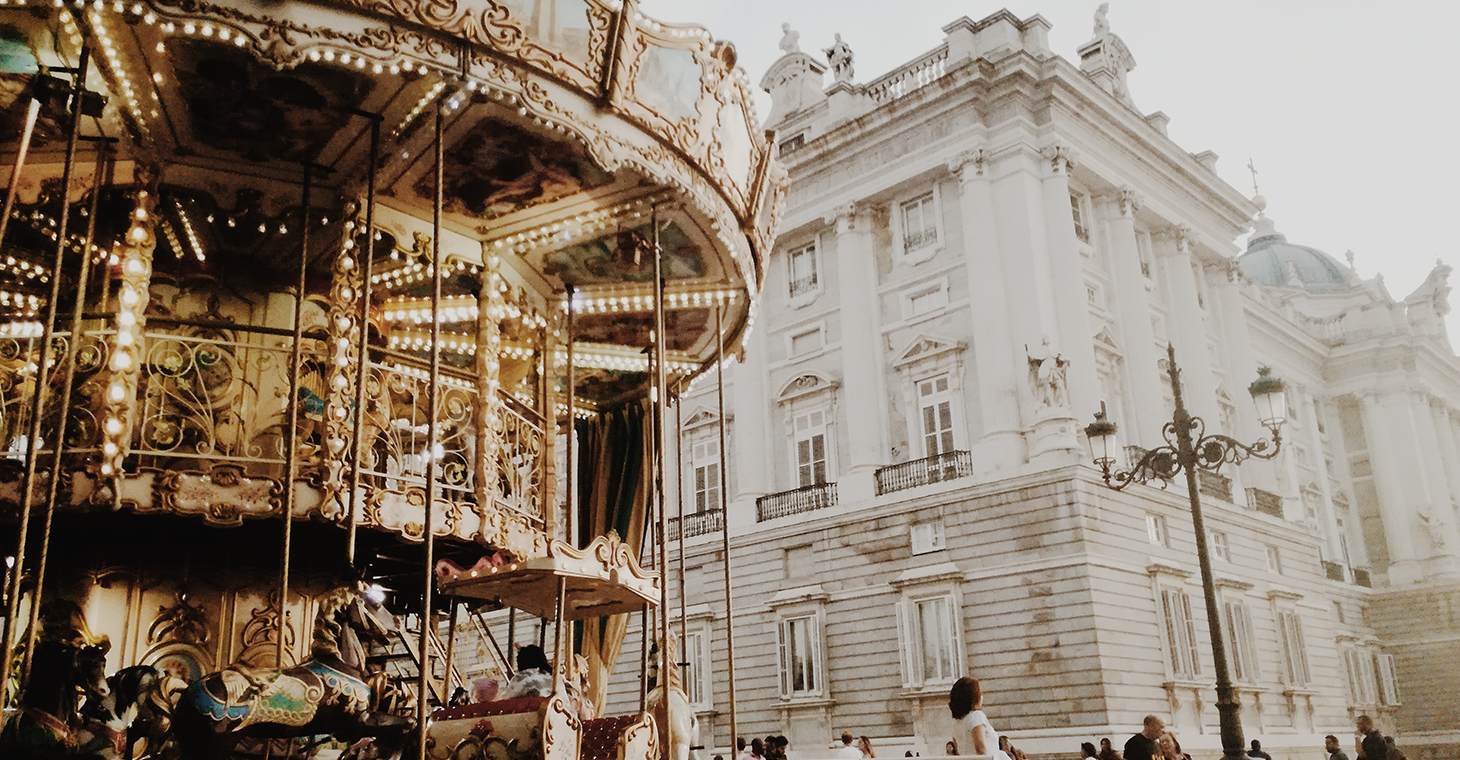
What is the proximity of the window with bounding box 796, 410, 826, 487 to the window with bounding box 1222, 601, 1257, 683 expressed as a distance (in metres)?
9.65

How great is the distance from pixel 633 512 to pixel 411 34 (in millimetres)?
6347

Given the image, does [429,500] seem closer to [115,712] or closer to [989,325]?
[115,712]

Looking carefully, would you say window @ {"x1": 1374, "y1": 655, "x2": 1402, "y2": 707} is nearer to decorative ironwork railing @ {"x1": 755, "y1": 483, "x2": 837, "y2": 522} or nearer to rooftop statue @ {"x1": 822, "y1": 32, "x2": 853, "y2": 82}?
decorative ironwork railing @ {"x1": 755, "y1": 483, "x2": 837, "y2": 522}

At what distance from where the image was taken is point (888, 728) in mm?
21969

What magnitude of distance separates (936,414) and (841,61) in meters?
9.99

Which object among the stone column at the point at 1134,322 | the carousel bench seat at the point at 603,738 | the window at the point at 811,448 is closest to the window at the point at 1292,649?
the stone column at the point at 1134,322

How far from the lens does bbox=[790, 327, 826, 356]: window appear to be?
88.1 ft

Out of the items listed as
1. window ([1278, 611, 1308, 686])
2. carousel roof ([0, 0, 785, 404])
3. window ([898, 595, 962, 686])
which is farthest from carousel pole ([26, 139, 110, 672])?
window ([1278, 611, 1308, 686])

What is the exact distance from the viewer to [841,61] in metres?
28.1

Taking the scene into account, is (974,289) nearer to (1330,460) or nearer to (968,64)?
(968,64)

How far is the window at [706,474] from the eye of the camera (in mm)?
28281

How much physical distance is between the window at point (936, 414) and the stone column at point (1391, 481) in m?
22.9

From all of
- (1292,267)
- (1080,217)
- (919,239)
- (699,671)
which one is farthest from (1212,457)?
(1292,267)

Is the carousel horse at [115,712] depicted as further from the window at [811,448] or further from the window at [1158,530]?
the window at [1158,530]
